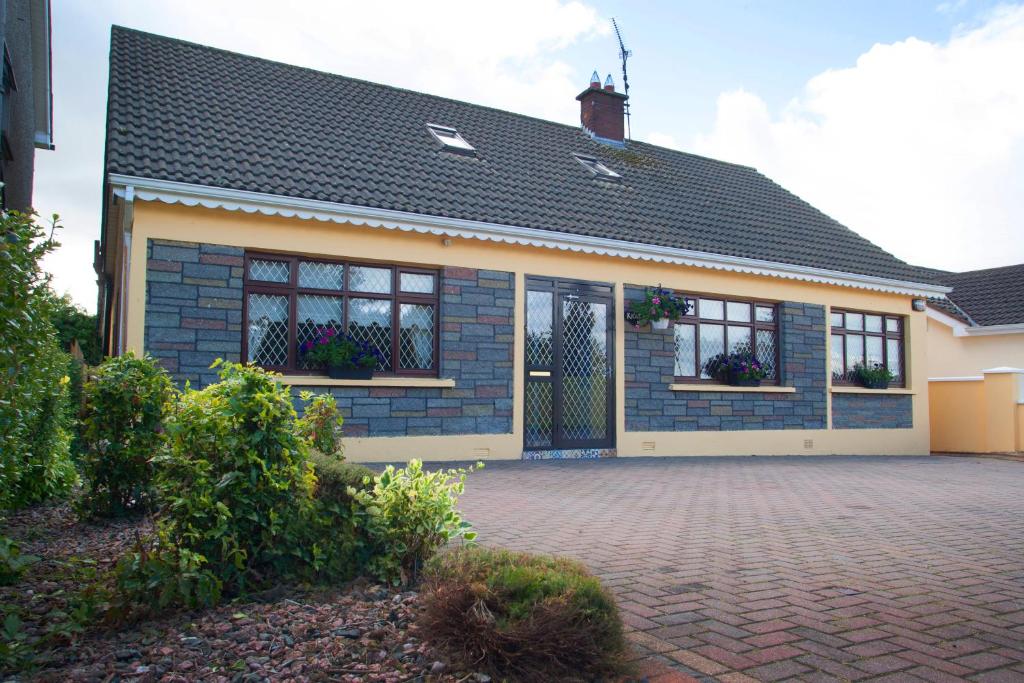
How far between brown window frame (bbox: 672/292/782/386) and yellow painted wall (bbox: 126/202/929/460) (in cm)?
20

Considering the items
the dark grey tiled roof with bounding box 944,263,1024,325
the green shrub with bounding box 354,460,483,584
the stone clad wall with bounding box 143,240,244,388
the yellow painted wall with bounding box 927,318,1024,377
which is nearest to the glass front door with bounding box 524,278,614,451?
the stone clad wall with bounding box 143,240,244,388

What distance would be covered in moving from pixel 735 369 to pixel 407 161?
6452mm

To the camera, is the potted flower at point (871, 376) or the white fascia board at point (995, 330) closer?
the potted flower at point (871, 376)

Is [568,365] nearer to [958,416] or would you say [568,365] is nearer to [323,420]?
[323,420]

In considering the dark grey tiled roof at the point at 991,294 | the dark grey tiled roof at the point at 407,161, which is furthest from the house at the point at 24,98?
the dark grey tiled roof at the point at 991,294

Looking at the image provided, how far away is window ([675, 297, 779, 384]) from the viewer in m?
12.3

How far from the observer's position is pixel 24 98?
11.2 m

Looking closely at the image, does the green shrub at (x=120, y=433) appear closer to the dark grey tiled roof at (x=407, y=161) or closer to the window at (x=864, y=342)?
the dark grey tiled roof at (x=407, y=161)

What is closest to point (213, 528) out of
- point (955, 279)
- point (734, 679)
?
point (734, 679)

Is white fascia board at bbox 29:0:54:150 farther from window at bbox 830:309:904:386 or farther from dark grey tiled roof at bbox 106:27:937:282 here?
window at bbox 830:309:904:386

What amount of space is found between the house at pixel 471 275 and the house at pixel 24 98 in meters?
1.17

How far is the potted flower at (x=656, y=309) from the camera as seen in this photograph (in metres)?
11.3

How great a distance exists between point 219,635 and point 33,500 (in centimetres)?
420

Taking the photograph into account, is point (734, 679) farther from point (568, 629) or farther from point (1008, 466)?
point (1008, 466)
